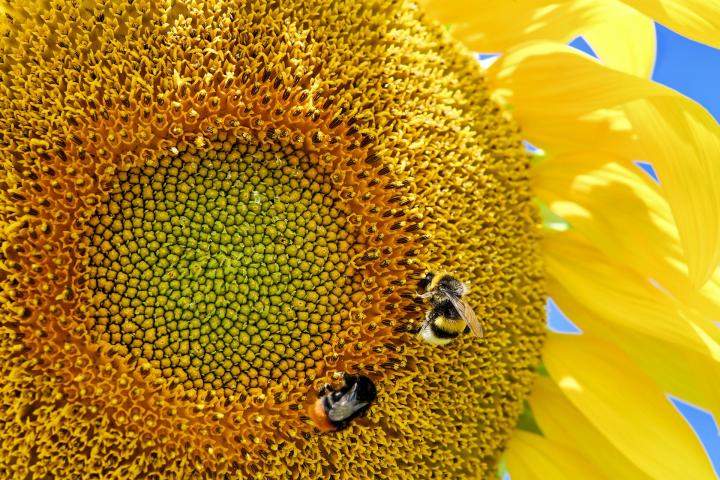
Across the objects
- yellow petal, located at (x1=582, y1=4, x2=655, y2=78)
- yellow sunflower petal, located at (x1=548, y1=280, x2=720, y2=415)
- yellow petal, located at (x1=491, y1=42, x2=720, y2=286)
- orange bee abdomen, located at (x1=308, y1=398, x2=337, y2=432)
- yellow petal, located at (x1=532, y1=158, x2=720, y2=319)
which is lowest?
orange bee abdomen, located at (x1=308, y1=398, x2=337, y2=432)

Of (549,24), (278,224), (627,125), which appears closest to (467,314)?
(278,224)

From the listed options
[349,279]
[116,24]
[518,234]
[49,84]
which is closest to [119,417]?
[349,279]

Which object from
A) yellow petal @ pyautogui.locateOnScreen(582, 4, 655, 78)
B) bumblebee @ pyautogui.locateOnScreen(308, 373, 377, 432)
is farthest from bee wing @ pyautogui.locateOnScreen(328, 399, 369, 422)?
yellow petal @ pyautogui.locateOnScreen(582, 4, 655, 78)

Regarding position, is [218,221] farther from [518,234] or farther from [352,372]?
[518,234]

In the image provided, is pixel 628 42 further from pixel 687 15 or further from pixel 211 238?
pixel 211 238

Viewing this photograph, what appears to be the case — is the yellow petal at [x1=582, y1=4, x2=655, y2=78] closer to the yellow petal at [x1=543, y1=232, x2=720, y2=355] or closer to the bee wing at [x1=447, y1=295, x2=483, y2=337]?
the yellow petal at [x1=543, y1=232, x2=720, y2=355]

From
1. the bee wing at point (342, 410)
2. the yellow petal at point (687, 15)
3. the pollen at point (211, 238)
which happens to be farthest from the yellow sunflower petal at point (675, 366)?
the bee wing at point (342, 410)
